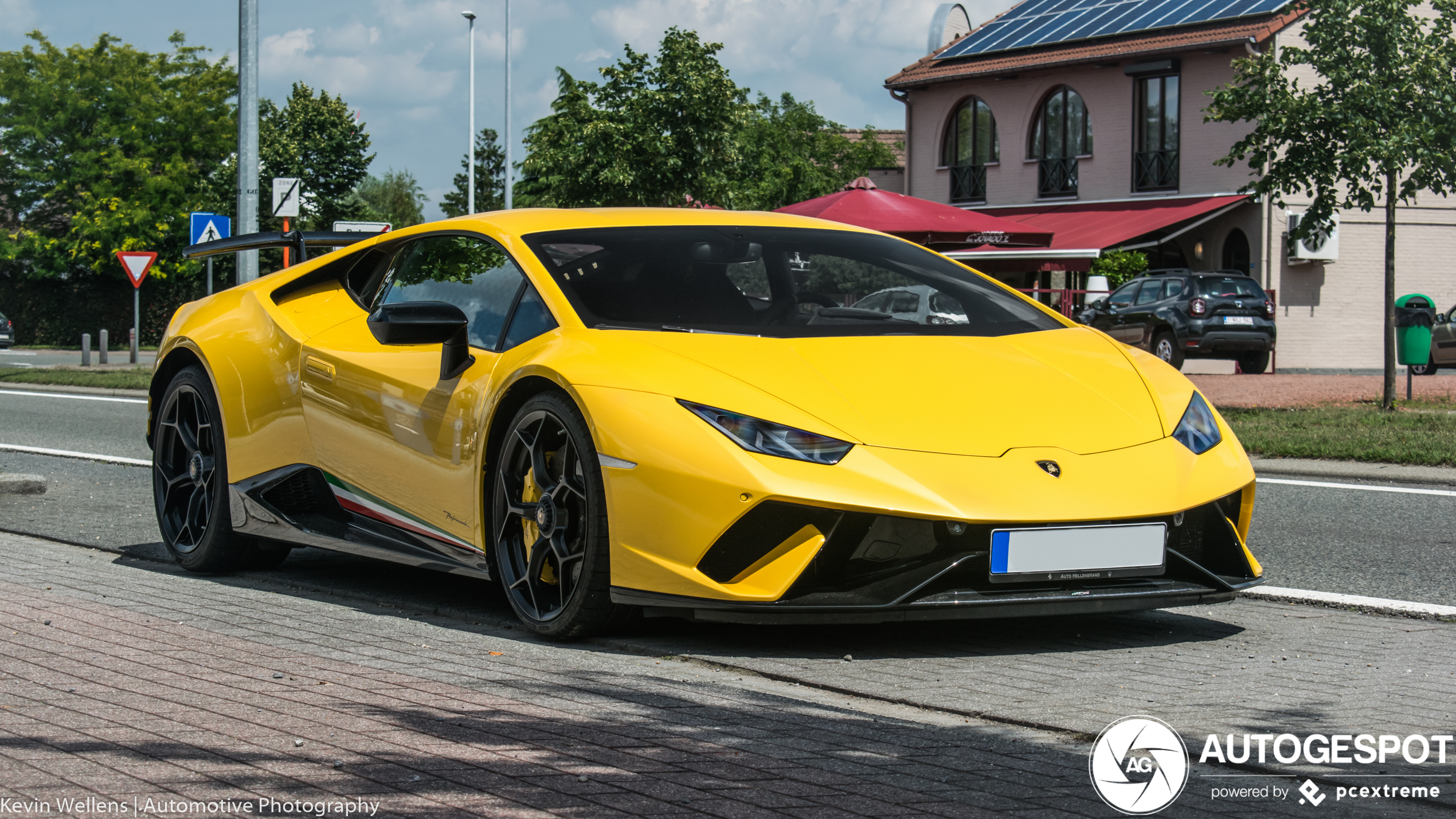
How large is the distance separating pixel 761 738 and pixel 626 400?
1255 millimetres

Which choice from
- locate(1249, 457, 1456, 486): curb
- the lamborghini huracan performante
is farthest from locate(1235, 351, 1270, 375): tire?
the lamborghini huracan performante

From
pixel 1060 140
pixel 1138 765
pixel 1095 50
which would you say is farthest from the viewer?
pixel 1060 140

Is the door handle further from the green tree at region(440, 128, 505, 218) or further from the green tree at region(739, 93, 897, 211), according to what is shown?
the green tree at region(440, 128, 505, 218)

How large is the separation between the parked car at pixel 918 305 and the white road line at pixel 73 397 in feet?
48.1

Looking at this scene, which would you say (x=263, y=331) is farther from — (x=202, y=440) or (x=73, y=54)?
(x=73, y=54)

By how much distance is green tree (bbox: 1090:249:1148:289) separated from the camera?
31.1 m

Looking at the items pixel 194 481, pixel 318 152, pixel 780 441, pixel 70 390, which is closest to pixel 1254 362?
pixel 70 390

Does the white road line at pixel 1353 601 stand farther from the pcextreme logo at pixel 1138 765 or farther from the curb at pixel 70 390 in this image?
the curb at pixel 70 390

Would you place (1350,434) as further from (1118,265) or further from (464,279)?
(1118,265)

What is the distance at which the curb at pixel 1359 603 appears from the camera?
17.4 ft

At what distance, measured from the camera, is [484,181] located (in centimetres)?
11294

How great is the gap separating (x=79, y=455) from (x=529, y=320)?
7970mm

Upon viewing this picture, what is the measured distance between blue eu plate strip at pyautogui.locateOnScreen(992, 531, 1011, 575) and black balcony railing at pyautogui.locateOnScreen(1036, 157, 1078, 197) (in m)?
31.7

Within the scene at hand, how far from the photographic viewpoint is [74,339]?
44438mm
